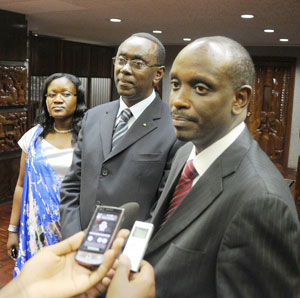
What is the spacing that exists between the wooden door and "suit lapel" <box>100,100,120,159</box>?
654 cm

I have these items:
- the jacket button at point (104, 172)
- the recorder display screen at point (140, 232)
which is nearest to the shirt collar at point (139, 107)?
the jacket button at point (104, 172)

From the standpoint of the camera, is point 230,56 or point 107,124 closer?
point 230,56

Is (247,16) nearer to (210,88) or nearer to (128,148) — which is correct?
(128,148)

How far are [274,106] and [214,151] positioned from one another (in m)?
7.42

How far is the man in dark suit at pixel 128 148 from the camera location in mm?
1489

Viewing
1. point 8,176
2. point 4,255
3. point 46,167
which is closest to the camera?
point 46,167

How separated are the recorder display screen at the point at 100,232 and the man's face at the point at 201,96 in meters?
0.29

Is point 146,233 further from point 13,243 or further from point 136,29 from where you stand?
point 136,29

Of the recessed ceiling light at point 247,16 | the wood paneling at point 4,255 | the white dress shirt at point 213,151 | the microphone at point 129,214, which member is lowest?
the wood paneling at point 4,255

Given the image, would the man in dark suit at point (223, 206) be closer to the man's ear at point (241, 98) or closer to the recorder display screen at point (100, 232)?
the man's ear at point (241, 98)

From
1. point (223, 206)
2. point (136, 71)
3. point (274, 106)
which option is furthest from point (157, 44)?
point (274, 106)

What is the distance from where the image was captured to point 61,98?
2.16m

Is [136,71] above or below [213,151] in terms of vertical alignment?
above

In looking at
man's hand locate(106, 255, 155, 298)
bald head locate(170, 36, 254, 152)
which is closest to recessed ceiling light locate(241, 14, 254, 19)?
bald head locate(170, 36, 254, 152)
